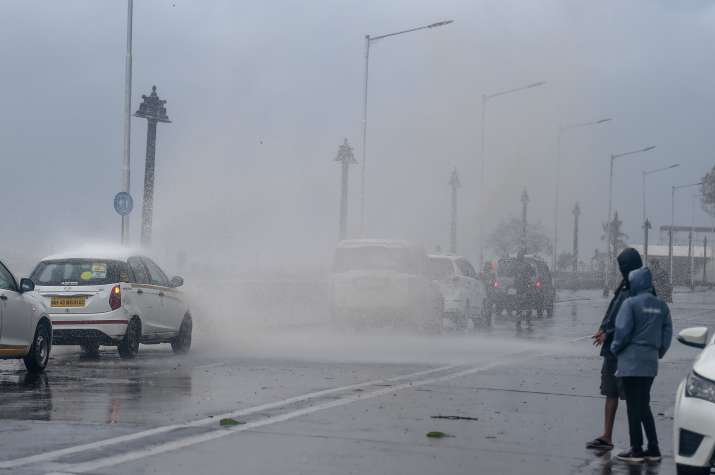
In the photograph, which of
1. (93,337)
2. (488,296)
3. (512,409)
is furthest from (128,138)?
(512,409)

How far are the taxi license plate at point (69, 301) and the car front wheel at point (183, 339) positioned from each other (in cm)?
245

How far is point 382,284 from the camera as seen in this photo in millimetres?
26188

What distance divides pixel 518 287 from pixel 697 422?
30.3 m

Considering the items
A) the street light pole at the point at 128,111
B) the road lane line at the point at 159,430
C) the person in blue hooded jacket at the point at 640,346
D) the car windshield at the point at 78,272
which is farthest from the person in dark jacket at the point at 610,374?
the street light pole at the point at 128,111

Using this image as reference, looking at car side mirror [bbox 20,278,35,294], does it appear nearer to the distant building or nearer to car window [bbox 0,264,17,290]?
car window [bbox 0,264,17,290]

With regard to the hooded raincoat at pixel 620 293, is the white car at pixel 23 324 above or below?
below

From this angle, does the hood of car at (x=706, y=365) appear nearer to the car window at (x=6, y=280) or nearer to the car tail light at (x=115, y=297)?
the car window at (x=6, y=280)

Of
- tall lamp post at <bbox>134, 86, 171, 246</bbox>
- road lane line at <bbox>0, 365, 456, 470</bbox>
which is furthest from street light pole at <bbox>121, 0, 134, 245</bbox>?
road lane line at <bbox>0, 365, 456, 470</bbox>

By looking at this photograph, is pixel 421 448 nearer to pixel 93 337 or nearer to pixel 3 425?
pixel 3 425

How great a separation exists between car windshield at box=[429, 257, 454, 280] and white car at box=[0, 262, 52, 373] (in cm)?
1522

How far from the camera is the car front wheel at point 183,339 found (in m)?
21.2

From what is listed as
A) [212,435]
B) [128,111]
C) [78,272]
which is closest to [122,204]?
[128,111]

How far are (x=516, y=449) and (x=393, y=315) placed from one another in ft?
53.5

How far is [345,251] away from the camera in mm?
27047
